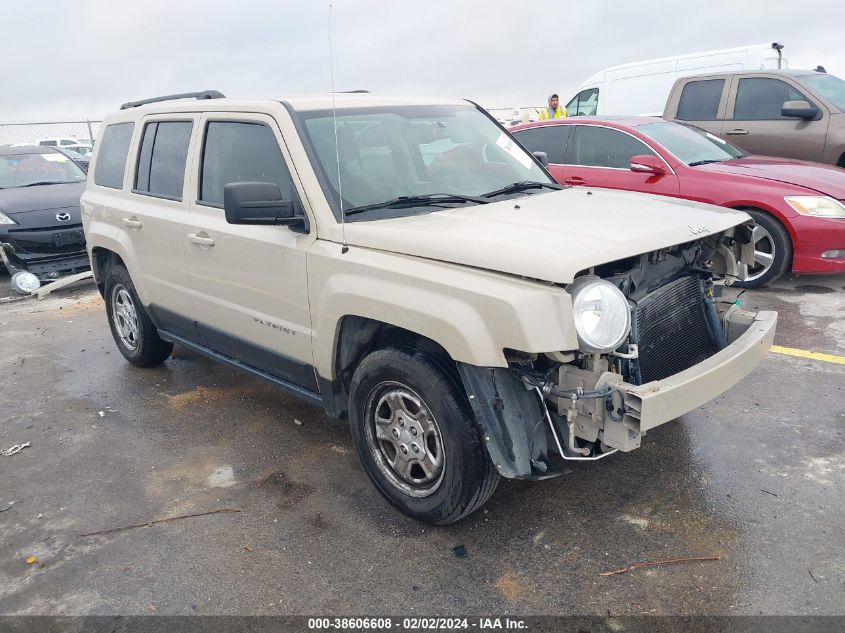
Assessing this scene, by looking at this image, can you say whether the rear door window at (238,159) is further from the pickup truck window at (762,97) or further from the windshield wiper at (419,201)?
the pickup truck window at (762,97)

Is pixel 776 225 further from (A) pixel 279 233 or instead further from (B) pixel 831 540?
(A) pixel 279 233

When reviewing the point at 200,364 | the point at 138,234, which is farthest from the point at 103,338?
the point at 138,234

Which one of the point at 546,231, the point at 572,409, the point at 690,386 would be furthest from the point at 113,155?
the point at 690,386

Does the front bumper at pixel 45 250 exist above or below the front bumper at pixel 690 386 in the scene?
below

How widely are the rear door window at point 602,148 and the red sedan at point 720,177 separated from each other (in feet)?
0.03

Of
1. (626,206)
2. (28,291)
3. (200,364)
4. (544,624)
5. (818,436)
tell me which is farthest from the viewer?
(28,291)

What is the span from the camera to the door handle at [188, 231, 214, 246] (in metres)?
4.09

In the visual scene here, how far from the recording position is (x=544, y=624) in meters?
2.66

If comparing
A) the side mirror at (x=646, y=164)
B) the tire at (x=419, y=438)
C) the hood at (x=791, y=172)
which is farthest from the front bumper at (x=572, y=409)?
the hood at (x=791, y=172)

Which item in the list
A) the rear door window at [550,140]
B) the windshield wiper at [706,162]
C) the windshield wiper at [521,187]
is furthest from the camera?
the rear door window at [550,140]

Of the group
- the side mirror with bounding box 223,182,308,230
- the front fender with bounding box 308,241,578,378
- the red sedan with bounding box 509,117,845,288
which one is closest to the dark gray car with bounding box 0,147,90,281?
the red sedan with bounding box 509,117,845,288

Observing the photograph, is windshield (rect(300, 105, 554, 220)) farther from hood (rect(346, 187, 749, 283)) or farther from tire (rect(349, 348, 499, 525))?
tire (rect(349, 348, 499, 525))

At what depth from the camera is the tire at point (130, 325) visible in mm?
5379

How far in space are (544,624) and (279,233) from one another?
2224 millimetres
